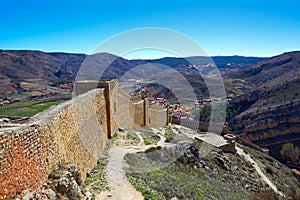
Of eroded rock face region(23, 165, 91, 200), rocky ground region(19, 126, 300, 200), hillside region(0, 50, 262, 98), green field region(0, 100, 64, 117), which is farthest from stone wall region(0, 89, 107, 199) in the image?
hillside region(0, 50, 262, 98)

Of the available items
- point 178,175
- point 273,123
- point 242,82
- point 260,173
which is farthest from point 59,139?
point 242,82

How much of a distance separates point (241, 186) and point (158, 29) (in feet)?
36.5

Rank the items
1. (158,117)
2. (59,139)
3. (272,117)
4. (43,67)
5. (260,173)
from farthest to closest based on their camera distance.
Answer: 1. (43,67)
2. (272,117)
3. (158,117)
4. (260,173)
5. (59,139)

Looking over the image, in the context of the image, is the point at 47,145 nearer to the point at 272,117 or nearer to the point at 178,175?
the point at 178,175

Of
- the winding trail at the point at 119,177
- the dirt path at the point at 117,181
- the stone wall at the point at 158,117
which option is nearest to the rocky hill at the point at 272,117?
the stone wall at the point at 158,117

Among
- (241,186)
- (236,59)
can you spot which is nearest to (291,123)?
(241,186)

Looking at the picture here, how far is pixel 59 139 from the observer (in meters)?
6.56

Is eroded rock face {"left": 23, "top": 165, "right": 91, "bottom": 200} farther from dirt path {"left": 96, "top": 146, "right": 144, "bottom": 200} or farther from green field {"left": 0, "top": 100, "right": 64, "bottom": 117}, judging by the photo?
green field {"left": 0, "top": 100, "right": 64, "bottom": 117}

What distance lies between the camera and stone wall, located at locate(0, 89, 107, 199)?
432 cm

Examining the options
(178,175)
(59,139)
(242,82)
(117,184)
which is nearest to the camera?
(59,139)

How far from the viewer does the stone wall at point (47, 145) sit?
4324 mm

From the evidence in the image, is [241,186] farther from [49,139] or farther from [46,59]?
[46,59]

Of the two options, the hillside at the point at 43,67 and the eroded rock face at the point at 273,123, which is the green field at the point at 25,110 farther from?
the eroded rock face at the point at 273,123

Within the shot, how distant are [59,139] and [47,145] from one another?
78 centimetres
